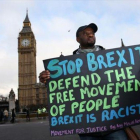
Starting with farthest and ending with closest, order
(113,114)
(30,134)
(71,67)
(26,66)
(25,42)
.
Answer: (26,66), (25,42), (30,134), (71,67), (113,114)

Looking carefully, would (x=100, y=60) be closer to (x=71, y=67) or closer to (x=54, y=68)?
(x=71, y=67)

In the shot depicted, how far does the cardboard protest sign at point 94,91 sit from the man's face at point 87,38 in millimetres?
103

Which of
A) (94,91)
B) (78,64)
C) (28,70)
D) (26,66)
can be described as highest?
(26,66)

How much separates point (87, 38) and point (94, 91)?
54 cm

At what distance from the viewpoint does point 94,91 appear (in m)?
2.64

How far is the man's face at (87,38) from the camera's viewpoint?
2.70 m

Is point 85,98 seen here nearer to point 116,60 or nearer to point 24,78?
point 116,60

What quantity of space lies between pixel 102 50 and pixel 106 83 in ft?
1.15

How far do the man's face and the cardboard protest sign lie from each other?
0.34 ft

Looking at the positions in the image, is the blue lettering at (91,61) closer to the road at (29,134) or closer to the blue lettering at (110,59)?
the blue lettering at (110,59)

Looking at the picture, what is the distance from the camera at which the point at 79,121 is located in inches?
103

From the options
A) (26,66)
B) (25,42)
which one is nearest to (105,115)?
(25,42)

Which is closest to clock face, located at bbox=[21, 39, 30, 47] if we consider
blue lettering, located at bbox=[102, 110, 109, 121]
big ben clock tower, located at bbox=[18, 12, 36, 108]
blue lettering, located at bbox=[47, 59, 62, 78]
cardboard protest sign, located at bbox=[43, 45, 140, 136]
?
big ben clock tower, located at bbox=[18, 12, 36, 108]

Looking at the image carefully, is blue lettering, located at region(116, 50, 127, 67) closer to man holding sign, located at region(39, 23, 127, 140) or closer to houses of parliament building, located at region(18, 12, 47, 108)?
man holding sign, located at region(39, 23, 127, 140)
